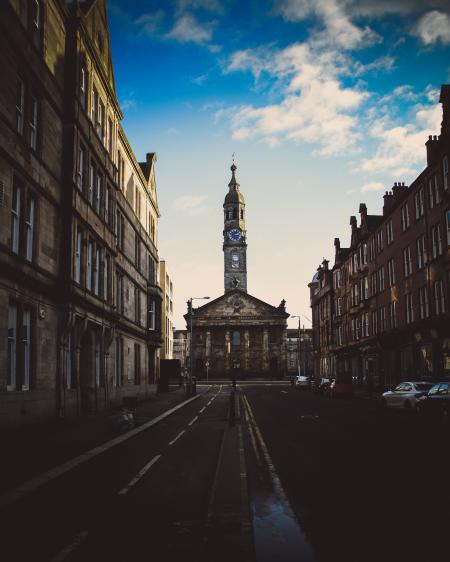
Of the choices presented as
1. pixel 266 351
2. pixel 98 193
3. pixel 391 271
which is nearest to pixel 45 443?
pixel 98 193

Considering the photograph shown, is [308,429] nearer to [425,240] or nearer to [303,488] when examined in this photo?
[303,488]

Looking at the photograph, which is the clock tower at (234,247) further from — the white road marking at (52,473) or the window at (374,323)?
the white road marking at (52,473)

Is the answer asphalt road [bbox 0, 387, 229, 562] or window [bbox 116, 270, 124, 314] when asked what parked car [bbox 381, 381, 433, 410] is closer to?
window [bbox 116, 270, 124, 314]

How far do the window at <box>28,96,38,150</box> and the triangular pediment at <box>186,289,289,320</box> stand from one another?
294 feet

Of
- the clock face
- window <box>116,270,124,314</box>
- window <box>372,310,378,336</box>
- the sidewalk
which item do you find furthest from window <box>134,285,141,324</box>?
the clock face

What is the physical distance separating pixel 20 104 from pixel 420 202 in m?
27.4

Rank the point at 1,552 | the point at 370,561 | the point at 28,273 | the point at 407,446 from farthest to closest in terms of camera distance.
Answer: the point at 28,273, the point at 407,446, the point at 1,552, the point at 370,561

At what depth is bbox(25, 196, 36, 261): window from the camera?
18828 mm

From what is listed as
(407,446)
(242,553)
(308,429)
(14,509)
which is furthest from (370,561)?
(308,429)

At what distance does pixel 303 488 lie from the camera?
366 inches

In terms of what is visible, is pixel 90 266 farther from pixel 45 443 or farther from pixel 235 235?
pixel 235 235

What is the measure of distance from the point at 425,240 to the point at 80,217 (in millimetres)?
22552

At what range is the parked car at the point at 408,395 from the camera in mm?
26719

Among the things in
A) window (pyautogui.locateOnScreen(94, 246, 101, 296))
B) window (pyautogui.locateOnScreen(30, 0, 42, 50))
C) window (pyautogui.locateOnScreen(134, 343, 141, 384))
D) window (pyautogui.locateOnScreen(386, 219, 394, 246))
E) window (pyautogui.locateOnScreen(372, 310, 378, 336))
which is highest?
window (pyautogui.locateOnScreen(30, 0, 42, 50))
